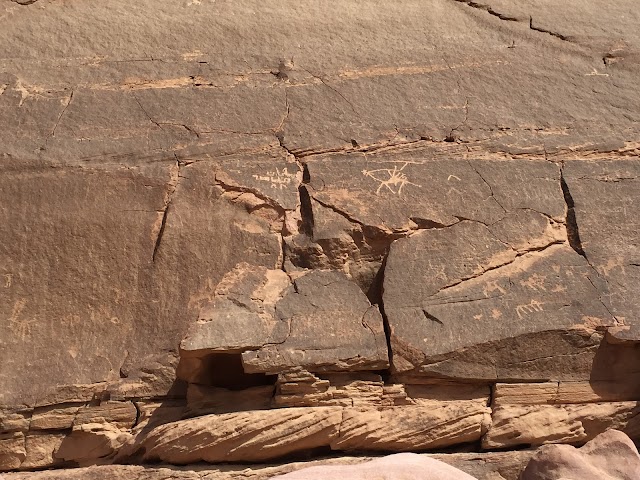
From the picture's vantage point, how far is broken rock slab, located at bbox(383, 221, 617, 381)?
378 centimetres

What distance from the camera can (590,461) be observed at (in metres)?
3.49

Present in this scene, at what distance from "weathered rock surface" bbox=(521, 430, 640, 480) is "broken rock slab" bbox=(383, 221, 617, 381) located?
36cm

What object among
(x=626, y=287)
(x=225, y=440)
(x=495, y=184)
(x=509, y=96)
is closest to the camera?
(x=225, y=440)

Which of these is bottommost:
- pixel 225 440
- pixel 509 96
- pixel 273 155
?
pixel 225 440

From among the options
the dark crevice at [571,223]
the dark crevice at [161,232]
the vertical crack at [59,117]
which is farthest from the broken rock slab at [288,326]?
the vertical crack at [59,117]

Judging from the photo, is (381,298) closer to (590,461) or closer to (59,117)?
(590,461)

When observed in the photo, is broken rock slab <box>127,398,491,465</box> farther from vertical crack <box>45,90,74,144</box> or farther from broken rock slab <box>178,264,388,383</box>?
vertical crack <box>45,90,74,144</box>

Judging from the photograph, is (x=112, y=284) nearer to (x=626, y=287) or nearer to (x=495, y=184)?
(x=495, y=184)

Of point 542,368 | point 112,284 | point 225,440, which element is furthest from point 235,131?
point 542,368

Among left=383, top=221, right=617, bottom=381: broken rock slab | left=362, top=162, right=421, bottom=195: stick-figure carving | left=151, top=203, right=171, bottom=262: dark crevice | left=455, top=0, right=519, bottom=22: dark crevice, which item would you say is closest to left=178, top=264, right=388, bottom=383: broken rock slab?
left=383, top=221, right=617, bottom=381: broken rock slab

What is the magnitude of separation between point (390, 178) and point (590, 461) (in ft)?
4.81

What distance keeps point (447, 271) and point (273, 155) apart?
0.96 m

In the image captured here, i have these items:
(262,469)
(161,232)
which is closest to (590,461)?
(262,469)

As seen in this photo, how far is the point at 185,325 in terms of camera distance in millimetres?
3945
